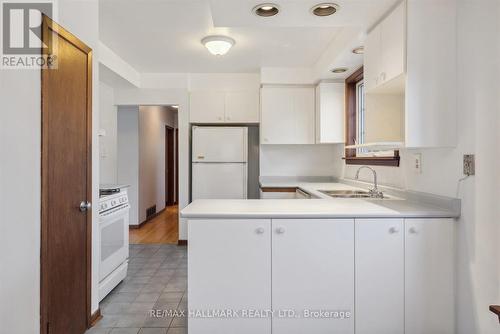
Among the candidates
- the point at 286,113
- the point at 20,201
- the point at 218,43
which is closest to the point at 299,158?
the point at 286,113

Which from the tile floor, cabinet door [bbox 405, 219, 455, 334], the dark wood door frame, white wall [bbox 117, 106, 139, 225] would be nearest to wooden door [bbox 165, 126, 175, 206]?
the dark wood door frame

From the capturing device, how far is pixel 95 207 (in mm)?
2230

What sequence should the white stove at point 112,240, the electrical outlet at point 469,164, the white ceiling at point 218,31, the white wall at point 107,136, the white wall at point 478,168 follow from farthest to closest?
the white wall at point 107,136
the white stove at point 112,240
the white ceiling at point 218,31
the electrical outlet at point 469,164
the white wall at point 478,168

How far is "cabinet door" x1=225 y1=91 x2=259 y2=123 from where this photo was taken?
430 cm

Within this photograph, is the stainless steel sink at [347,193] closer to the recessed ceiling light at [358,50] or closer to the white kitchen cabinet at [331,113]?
the white kitchen cabinet at [331,113]

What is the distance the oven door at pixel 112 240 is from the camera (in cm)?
249

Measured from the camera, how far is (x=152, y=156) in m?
6.16

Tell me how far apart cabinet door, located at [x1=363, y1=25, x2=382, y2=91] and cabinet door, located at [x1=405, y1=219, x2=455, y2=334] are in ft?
3.21

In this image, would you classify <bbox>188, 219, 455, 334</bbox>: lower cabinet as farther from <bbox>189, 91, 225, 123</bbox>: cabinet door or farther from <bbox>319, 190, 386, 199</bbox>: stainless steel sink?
<bbox>189, 91, 225, 123</bbox>: cabinet door

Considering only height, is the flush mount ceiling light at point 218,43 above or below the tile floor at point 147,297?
above

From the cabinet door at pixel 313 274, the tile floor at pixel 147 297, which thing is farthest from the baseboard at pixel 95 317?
the cabinet door at pixel 313 274

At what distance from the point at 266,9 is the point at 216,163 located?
2436 millimetres

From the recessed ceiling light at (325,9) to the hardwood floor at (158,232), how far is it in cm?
354

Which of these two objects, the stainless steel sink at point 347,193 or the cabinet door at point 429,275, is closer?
the cabinet door at point 429,275
